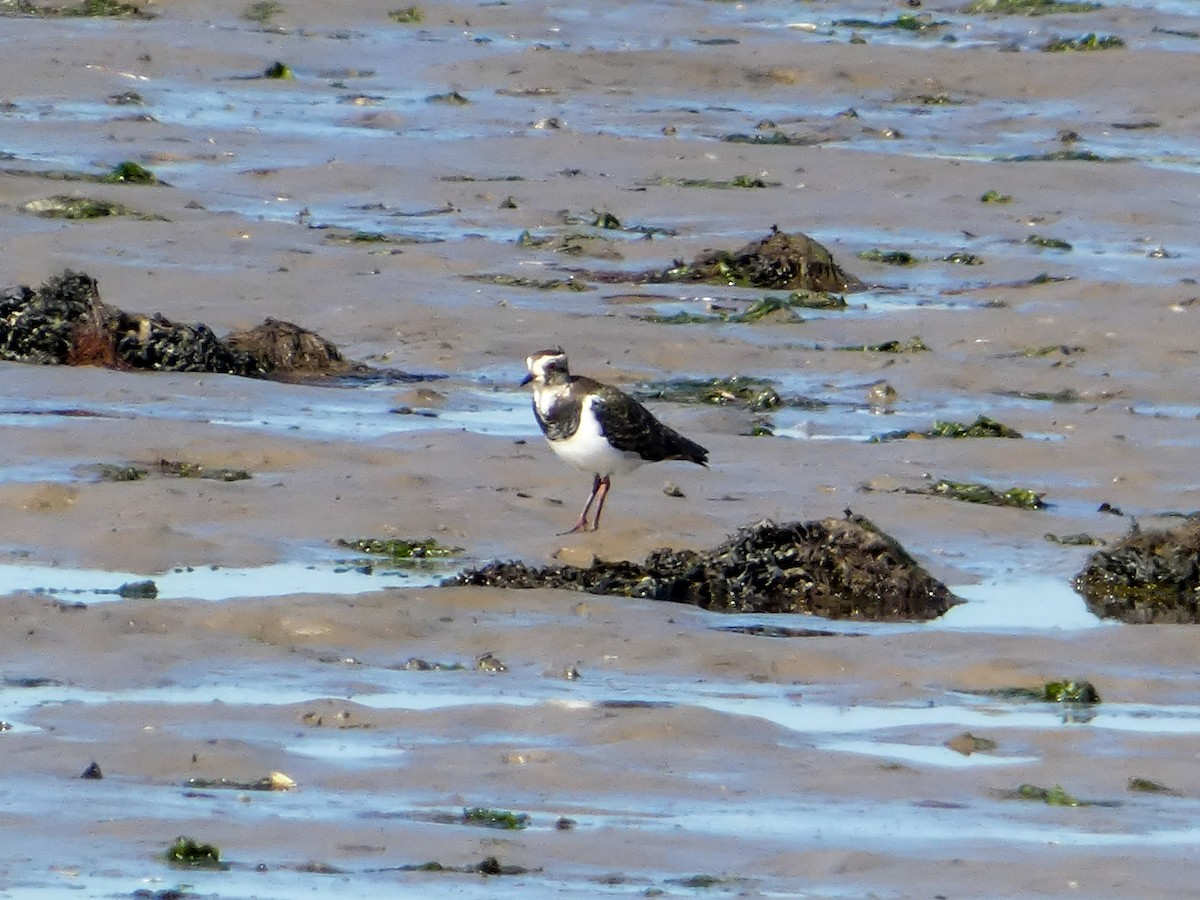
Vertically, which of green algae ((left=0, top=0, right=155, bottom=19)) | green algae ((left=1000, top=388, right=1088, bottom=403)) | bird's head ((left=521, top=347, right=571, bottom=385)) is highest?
green algae ((left=0, top=0, right=155, bottom=19))

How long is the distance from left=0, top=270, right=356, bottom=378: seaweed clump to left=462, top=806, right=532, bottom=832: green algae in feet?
18.6

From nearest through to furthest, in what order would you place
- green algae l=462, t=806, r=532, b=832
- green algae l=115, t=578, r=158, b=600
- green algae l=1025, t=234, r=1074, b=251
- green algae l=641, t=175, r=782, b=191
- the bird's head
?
green algae l=462, t=806, r=532, b=832, green algae l=115, t=578, r=158, b=600, the bird's head, green algae l=1025, t=234, r=1074, b=251, green algae l=641, t=175, r=782, b=191

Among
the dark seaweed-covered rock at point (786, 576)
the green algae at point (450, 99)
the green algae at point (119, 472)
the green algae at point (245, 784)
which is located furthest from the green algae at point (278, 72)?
the green algae at point (245, 784)

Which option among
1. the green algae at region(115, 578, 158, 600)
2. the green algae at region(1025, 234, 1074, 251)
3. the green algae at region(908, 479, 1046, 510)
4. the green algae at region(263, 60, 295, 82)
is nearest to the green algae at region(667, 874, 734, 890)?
the green algae at region(115, 578, 158, 600)

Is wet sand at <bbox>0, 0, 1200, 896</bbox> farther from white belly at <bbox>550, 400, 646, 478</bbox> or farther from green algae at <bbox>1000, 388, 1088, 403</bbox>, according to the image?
white belly at <bbox>550, 400, 646, 478</bbox>

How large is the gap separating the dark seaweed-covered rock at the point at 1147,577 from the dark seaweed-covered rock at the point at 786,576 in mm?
617

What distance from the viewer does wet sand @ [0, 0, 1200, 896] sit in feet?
A: 20.2

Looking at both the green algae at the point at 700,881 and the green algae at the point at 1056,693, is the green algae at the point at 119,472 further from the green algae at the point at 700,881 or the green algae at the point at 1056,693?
the green algae at the point at 700,881

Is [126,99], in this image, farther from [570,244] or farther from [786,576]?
[786,576]

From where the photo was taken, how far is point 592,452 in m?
9.54

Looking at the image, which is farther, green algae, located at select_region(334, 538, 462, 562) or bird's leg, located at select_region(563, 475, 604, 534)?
bird's leg, located at select_region(563, 475, 604, 534)

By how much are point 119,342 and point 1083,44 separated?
1235 cm

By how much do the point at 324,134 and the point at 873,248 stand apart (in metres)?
4.53

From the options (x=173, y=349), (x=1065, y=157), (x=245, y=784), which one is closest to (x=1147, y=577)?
(x=245, y=784)
